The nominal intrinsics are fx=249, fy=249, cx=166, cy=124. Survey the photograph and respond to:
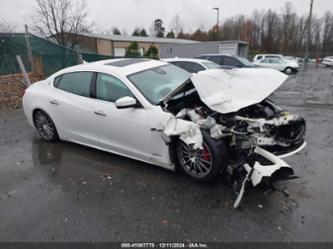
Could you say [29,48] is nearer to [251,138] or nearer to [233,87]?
[233,87]

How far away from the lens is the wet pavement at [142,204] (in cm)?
241

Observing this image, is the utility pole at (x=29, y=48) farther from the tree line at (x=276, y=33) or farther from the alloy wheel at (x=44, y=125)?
the tree line at (x=276, y=33)

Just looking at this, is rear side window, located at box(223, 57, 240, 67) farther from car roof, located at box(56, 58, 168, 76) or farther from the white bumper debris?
the white bumper debris

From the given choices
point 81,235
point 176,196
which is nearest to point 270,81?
point 176,196

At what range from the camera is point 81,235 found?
2422mm

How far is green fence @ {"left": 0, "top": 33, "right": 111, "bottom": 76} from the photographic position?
37.1 feet

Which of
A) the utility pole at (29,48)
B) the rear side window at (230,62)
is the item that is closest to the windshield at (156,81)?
the rear side window at (230,62)

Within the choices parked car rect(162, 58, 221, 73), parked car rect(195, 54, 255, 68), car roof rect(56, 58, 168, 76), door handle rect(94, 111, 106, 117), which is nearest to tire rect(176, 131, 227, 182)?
door handle rect(94, 111, 106, 117)

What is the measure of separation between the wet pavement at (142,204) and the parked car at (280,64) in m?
18.8

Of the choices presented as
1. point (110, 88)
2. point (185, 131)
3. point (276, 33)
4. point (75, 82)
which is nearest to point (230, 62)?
point (75, 82)

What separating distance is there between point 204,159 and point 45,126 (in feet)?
10.6

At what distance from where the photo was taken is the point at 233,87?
327 centimetres

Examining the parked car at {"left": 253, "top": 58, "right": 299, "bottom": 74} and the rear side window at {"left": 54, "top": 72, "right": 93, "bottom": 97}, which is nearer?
the rear side window at {"left": 54, "top": 72, "right": 93, "bottom": 97}

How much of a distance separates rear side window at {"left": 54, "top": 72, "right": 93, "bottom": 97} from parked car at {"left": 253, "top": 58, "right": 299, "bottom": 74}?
19565 mm
